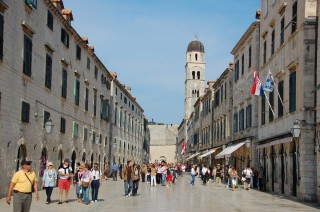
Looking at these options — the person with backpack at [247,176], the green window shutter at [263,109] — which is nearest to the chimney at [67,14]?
the green window shutter at [263,109]

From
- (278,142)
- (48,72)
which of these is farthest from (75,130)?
(278,142)

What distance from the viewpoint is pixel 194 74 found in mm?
115250

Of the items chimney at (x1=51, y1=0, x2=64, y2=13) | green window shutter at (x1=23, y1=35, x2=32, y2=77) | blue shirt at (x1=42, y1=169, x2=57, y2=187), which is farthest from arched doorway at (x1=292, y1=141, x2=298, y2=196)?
chimney at (x1=51, y1=0, x2=64, y2=13)

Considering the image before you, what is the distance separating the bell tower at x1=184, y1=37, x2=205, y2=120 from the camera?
375ft

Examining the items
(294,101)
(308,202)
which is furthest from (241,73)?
(308,202)

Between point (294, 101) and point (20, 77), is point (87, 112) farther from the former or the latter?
point (294, 101)

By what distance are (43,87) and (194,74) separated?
298ft

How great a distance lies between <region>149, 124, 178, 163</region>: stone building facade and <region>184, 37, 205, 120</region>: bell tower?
14055 millimetres

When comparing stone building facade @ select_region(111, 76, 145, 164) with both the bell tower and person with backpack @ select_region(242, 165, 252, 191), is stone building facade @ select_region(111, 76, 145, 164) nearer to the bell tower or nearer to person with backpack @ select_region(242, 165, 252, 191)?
person with backpack @ select_region(242, 165, 252, 191)

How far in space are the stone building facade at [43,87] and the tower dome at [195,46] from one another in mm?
77078

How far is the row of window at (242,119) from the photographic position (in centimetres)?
3350

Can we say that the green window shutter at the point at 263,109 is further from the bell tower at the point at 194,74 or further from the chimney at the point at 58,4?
the bell tower at the point at 194,74

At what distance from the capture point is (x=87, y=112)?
123 feet

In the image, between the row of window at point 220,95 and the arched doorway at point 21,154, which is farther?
the row of window at point 220,95
